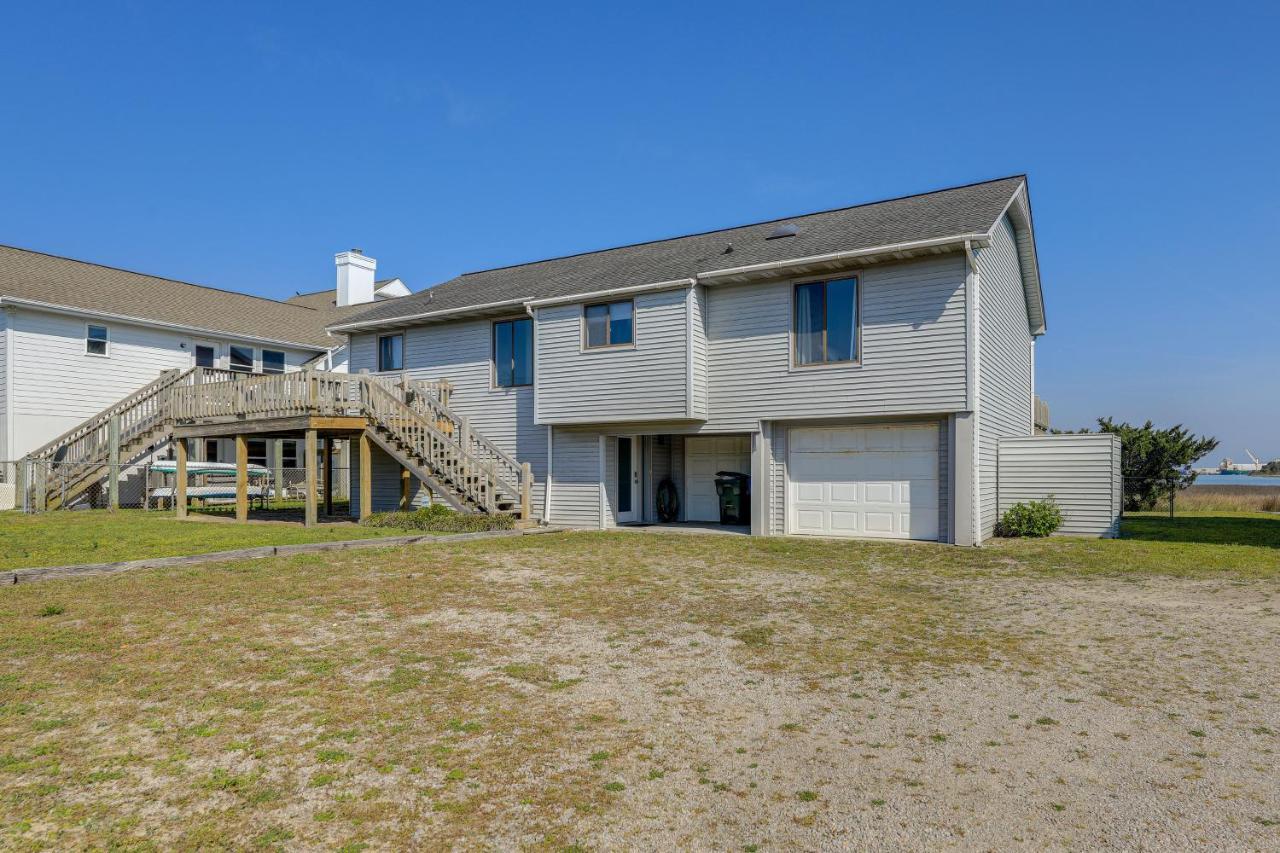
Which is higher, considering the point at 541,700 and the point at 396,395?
the point at 396,395

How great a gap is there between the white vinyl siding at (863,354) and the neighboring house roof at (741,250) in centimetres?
63

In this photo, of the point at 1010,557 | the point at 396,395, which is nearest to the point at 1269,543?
the point at 1010,557

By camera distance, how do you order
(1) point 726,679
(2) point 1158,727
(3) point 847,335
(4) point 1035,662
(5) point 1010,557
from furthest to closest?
(3) point 847,335, (5) point 1010,557, (4) point 1035,662, (1) point 726,679, (2) point 1158,727

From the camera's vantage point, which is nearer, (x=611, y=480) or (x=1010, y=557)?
(x=1010, y=557)

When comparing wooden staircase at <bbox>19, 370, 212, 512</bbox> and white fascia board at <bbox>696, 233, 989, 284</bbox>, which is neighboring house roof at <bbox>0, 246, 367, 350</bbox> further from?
white fascia board at <bbox>696, 233, 989, 284</bbox>

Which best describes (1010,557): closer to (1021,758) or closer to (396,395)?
(1021,758)

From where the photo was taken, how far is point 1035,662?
5.98 m

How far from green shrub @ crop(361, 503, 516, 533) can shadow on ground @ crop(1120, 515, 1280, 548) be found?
12.1 meters

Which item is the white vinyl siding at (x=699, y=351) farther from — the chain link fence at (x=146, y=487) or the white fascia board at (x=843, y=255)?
the chain link fence at (x=146, y=487)

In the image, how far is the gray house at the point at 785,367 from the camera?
45.4ft

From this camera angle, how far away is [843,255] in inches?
550

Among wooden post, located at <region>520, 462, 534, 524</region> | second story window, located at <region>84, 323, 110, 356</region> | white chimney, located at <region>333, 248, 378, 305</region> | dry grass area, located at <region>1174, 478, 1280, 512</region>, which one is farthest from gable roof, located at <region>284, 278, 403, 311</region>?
dry grass area, located at <region>1174, 478, 1280, 512</region>

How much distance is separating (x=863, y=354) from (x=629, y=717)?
10998 mm

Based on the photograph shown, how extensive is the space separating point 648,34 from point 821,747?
17.9 m
